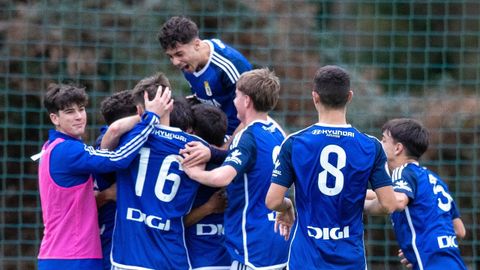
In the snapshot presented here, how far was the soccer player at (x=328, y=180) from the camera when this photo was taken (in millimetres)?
5074

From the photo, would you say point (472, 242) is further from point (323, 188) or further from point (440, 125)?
point (323, 188)

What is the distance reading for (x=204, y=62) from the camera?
19.8ft

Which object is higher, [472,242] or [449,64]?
[449,64]

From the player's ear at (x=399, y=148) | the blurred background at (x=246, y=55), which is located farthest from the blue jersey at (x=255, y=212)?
the blurred background at (x=246, y=55)

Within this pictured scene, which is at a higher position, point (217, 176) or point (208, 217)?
point (217, 176)

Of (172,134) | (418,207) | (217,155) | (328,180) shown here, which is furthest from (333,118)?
(418,207)

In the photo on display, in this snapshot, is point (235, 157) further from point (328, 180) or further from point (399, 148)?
point (399, 148)

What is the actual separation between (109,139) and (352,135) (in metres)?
1.19

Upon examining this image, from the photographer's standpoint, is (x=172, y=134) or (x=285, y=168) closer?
→ (x=285, y=168)

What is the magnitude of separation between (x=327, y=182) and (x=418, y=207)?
0.88 meters

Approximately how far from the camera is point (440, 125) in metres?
8.95

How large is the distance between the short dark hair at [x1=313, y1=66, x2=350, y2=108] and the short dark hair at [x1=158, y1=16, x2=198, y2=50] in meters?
1.06

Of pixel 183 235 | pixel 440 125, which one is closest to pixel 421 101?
pixel 440 125

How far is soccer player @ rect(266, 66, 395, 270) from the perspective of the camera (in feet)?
16.6
